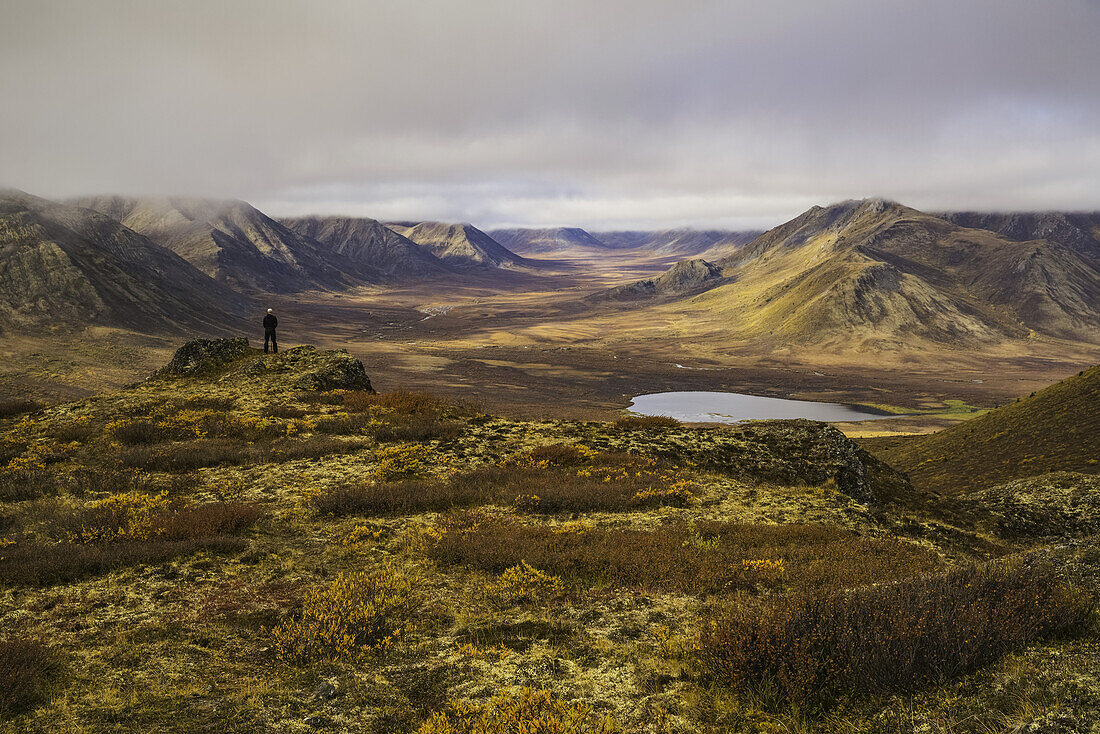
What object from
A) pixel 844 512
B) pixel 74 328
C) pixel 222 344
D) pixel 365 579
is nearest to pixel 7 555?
pixel 365 579

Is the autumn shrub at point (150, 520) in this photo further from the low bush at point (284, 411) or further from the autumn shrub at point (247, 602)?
the low bush at point (284, 411)

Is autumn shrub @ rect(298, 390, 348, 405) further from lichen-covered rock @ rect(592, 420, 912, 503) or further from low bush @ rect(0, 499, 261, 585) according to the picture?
lichen-covered rock @ rect(592, 420, 912, 503)

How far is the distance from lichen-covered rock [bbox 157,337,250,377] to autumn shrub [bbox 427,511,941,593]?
66.7ft

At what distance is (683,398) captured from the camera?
107m

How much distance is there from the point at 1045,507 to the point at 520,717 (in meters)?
20.0

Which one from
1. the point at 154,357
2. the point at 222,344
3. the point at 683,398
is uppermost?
the point at 222,344

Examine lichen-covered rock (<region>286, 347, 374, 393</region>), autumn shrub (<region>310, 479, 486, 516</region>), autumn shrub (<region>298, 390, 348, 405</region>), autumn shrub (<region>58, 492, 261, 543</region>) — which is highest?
lichen-covered rock (<region>286, 347, 374, 393</region>)

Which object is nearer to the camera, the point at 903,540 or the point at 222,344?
the point at 903,540

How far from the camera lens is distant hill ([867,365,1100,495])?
98.7 feet

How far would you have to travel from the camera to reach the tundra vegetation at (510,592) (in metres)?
5.51

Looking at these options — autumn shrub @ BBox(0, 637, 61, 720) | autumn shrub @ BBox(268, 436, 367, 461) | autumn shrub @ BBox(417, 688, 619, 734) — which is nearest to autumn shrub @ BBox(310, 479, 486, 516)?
autumn shrub @ BBox(268, 436, 367, 461)

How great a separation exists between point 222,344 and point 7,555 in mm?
20739

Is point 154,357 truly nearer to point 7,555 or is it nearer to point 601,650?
point 7,555

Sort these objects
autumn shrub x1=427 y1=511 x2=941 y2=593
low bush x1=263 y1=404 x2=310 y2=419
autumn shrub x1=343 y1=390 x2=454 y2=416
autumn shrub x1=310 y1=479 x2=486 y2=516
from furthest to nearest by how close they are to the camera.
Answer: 1. autumn shrub x1=343 y1=390 x2=454 y2=416
2. low bush x1=263 y1=404 x2=310 y2=419
3. autumn shrub x1=310 y1=479 x2=486 y2=516
4. autumn shrub x1=427 y1=511 x2=941 y2=593
